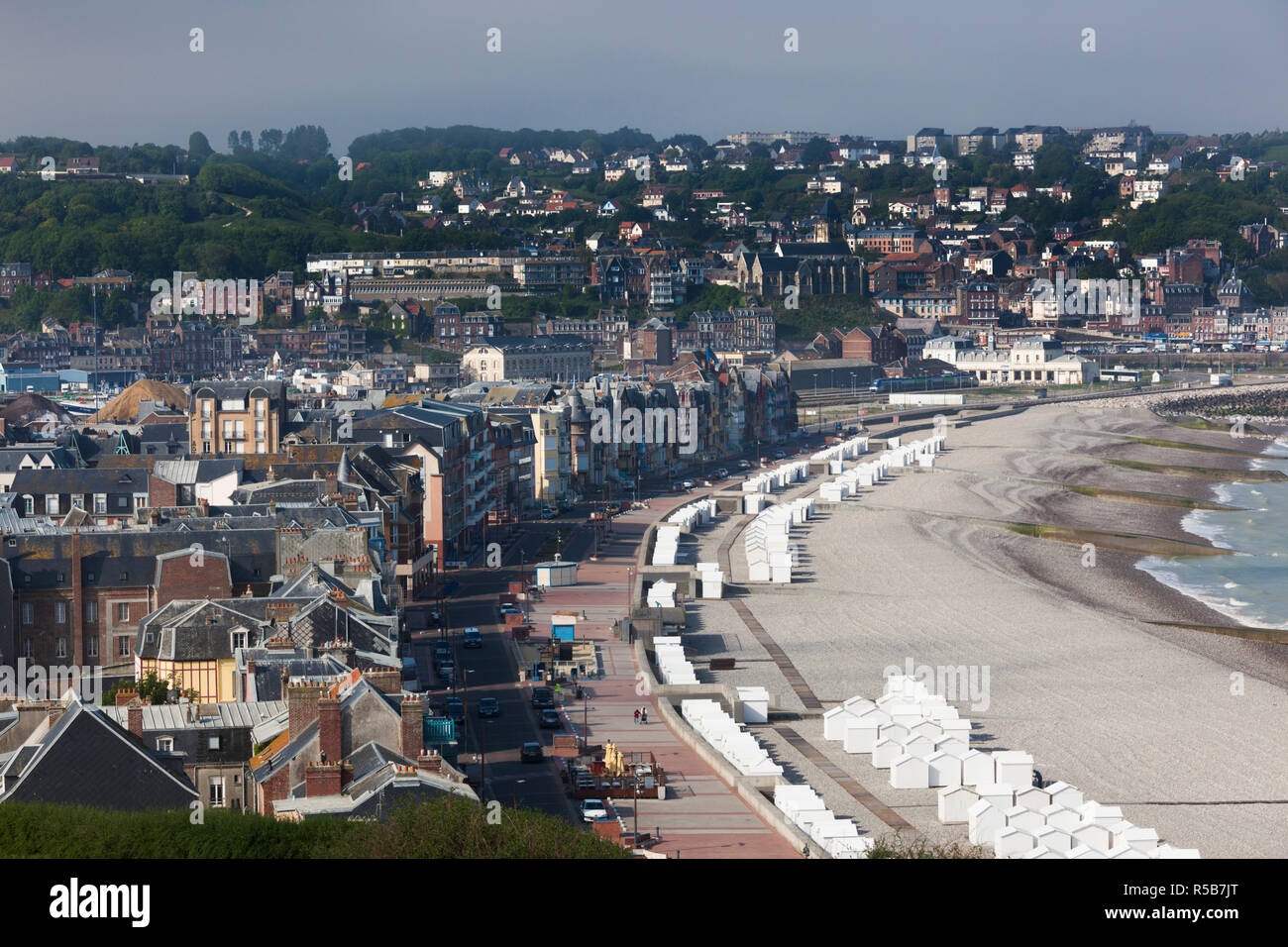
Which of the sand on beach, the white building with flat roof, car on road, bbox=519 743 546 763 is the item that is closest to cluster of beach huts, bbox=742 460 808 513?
the sand on beach

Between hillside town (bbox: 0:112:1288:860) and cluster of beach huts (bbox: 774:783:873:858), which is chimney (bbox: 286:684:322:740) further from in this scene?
cluster of beach huts (bbox: 774:783:873:858)

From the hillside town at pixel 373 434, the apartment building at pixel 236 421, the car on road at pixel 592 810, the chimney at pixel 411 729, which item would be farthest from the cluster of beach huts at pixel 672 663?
the apartment building at pixel 236 421

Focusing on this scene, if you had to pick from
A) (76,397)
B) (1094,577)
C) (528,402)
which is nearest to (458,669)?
(1094,577)

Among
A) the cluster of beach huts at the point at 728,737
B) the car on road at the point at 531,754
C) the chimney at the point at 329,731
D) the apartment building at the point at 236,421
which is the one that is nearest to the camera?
the chimney at the point at 329,731

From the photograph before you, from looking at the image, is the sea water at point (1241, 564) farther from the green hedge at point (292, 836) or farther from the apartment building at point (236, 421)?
the green hedge at point (292, 836)

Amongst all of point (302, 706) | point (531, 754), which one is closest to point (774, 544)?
point (531, 754)

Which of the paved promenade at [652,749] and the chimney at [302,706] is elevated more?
the chimney at [302,706]
